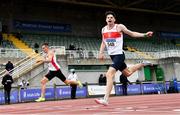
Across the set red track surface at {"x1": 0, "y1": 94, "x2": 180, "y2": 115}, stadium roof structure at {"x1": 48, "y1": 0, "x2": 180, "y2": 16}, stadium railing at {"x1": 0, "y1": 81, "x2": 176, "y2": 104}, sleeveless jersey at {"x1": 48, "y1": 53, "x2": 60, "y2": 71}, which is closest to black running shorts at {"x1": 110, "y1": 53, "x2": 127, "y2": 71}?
red track surface at {"x1": 0, "y1": 94, "x2": 180, "y2": 115}

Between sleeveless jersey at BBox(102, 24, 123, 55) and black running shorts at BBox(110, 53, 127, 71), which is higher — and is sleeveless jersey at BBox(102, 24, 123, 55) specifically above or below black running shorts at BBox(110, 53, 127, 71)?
above

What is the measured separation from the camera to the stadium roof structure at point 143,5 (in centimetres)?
4154

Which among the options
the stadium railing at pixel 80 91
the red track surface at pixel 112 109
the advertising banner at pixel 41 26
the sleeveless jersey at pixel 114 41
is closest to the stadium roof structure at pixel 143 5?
the advertising banner at pixel 41 26

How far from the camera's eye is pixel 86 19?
4353cm

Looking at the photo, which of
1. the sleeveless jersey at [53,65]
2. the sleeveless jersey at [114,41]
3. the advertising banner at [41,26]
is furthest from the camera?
the advertising banner at [41,26]

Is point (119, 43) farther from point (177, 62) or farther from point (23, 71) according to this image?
point (177, 62)

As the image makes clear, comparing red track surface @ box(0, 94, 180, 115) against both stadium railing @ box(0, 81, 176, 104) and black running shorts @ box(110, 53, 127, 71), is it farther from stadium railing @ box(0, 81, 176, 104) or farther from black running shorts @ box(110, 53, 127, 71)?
stadium railing @ box(0, 81, 176, 104)

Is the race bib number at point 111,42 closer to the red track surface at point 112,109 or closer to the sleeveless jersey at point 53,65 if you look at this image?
the red track surface at point 112,109

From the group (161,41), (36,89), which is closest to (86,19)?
(161,41)

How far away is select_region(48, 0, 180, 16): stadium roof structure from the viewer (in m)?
41.5

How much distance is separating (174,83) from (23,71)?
10554mm

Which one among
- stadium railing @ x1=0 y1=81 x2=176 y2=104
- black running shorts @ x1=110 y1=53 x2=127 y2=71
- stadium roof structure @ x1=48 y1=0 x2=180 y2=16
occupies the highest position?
stadium roof structure @ x1=48 y1=0 x2=180 y2=16

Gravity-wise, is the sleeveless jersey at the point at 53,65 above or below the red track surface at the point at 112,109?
above

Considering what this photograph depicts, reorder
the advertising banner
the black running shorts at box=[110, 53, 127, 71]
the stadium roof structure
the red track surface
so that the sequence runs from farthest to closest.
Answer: the stadium roof structure, the advertising banner, the black running shorts at box=[110, 53, 127, 71], the red track surface
